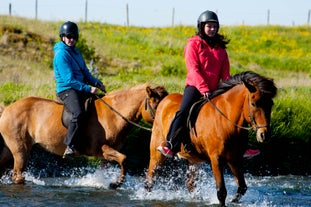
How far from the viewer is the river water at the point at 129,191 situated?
→ 9.73 meters

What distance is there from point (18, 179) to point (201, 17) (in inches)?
175

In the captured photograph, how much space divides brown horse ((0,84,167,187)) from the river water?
0.41 m

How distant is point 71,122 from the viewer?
10.5 metres

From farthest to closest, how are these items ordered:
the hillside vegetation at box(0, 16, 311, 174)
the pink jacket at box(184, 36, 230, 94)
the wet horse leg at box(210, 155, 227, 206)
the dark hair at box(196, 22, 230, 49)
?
the hillside vegetation at box(0, 16, 311, 174)
the dark hair at box(196, 22, 230, 49)
the pink jacket at box(184, 36, 230, 94)
the wet horse leg at box(210, 155, 227, 206)

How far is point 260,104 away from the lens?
801 centimetres

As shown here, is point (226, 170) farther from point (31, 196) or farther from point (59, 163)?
point (31, 196)

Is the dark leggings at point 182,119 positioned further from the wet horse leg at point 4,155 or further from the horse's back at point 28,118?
the wet horse leg at point 4,155

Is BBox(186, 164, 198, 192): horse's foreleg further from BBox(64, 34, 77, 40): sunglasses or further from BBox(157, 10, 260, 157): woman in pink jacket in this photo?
BBox(64, 34, 77, 40): sunglasses

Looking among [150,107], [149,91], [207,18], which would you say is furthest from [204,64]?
[150,107]

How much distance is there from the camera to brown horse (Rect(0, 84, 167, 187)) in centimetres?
1056

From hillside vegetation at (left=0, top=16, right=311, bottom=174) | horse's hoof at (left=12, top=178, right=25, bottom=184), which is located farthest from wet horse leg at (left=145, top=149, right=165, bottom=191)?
hillside vegetation at (left=0, top=16, right=311, bottom=174)

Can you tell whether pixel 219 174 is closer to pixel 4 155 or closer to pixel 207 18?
pixel 207 18

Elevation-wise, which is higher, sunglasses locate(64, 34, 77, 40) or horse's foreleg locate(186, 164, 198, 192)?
sunglasses locate(64, 34, 77, 40)

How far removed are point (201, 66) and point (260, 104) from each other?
155 cm
